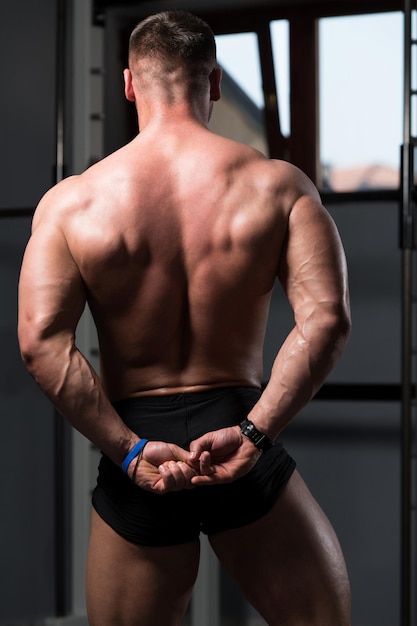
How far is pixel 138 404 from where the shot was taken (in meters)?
1.40

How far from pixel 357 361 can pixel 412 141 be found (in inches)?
39.3

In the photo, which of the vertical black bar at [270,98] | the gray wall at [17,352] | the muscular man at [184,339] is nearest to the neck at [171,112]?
the muscular man at [184,339]

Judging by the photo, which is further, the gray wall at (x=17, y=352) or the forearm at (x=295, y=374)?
the gray wall at (x=17, y=352)

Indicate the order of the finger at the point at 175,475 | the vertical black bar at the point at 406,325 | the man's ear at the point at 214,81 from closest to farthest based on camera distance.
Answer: the finger at the point at 175,475 < the man's ear at the point at 214,81 < the vertical black bar at the point at 406,325

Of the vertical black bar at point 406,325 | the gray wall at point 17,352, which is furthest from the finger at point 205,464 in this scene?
the gray wall at point 17,352

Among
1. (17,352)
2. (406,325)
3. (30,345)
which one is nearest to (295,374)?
(30,345)

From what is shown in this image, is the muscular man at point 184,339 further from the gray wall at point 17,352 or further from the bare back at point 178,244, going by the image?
the gray wall at point 17,352

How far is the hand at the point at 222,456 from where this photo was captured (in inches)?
51.4

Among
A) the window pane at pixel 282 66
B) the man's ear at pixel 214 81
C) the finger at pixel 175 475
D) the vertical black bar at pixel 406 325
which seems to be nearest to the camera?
the finger at pixel 175 475

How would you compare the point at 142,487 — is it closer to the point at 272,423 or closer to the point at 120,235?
the point at 272,423

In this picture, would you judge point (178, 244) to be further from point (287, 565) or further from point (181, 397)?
point (287, 565)

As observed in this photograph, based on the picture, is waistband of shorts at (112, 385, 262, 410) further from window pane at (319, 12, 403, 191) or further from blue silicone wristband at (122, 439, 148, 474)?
window pane at (319, 12, 403, 191)

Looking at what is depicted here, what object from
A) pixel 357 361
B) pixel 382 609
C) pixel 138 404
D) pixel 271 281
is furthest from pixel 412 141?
pixel 382 609

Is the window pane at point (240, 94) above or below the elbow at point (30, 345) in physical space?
above
